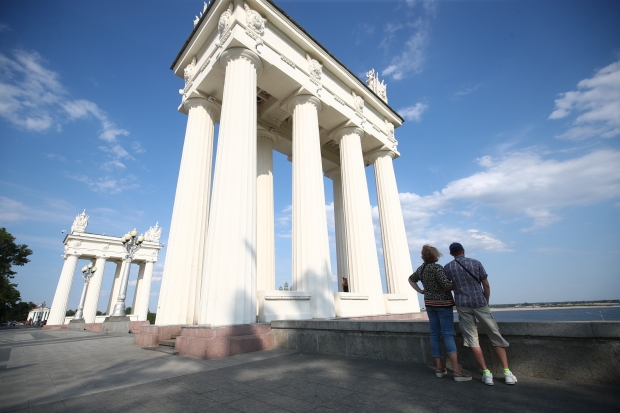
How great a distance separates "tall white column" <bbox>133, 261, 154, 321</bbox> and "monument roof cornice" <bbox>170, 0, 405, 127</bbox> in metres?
35.0

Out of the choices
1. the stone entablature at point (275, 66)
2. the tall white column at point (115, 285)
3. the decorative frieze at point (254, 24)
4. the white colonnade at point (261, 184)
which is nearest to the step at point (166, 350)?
the white colonnade at point (261, 184)

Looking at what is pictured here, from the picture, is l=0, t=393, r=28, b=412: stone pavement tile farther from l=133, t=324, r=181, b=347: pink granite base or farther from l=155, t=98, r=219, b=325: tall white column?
l=155, t=98, r=219, b=325: tall white column

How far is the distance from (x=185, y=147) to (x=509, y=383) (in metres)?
12.9

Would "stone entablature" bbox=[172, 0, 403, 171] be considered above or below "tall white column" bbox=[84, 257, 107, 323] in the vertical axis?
above

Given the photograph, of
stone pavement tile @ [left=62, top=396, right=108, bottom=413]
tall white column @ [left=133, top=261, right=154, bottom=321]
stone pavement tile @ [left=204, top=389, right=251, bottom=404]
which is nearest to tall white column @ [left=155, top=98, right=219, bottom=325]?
stone pavement tile @ [left=62, top=396, right=108, bottom=413]

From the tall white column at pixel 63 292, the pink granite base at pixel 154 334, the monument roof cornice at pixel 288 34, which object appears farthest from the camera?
the tall white column at pixel 63 292

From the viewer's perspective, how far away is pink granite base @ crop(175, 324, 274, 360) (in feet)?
22.9

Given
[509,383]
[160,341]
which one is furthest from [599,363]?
[160,341]

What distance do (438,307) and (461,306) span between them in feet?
1.04

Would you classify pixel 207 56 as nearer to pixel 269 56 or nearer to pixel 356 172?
pixel 269 56

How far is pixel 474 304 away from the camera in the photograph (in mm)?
3906

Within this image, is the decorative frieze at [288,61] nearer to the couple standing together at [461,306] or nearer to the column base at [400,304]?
the couple standing together at [461,306]

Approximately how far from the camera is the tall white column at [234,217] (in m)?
7.91

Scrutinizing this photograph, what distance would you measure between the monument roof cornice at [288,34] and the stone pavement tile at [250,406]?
13692 millimetres
